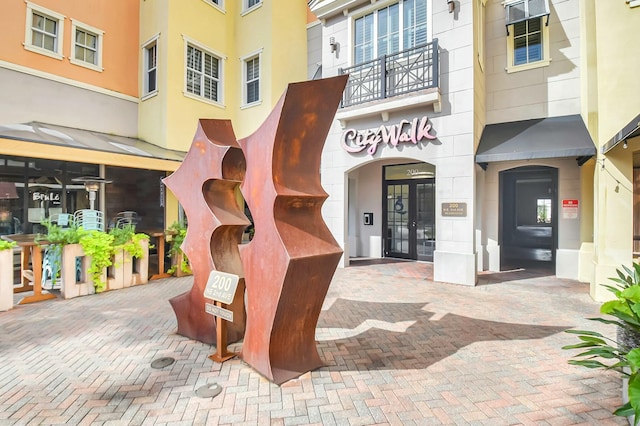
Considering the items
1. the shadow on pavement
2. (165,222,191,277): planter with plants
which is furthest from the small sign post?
(165,222,191,277): planter with plants

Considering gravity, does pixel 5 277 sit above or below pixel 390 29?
below

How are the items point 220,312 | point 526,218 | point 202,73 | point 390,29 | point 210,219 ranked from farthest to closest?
point 526,218 < point 202,73 < point 390,29 < point 210,219 < point 220,312

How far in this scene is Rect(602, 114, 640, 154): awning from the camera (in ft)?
14.2

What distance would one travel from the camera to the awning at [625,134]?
434 cm

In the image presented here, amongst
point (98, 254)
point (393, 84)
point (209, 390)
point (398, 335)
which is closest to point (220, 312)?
point (209, 390)

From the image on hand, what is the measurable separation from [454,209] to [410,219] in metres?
3.16

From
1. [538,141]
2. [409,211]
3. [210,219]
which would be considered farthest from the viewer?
[409,211]

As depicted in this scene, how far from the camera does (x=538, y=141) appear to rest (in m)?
7.64

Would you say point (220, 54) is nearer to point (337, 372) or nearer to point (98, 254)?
point (98, 254)

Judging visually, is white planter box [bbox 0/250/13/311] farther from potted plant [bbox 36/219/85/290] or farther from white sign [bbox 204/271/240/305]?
white sign [bbox 204/271/240/305]

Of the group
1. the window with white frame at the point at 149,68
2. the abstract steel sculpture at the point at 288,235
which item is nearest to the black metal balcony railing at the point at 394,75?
the abstract steel sculpture at the point at 288,235

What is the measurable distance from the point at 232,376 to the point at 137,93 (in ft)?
42.7

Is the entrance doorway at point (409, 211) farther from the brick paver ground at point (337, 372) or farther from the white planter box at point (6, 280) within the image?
the white planter box at point (6, 280)

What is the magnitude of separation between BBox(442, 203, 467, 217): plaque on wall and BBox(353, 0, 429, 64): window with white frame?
4.46 metres
